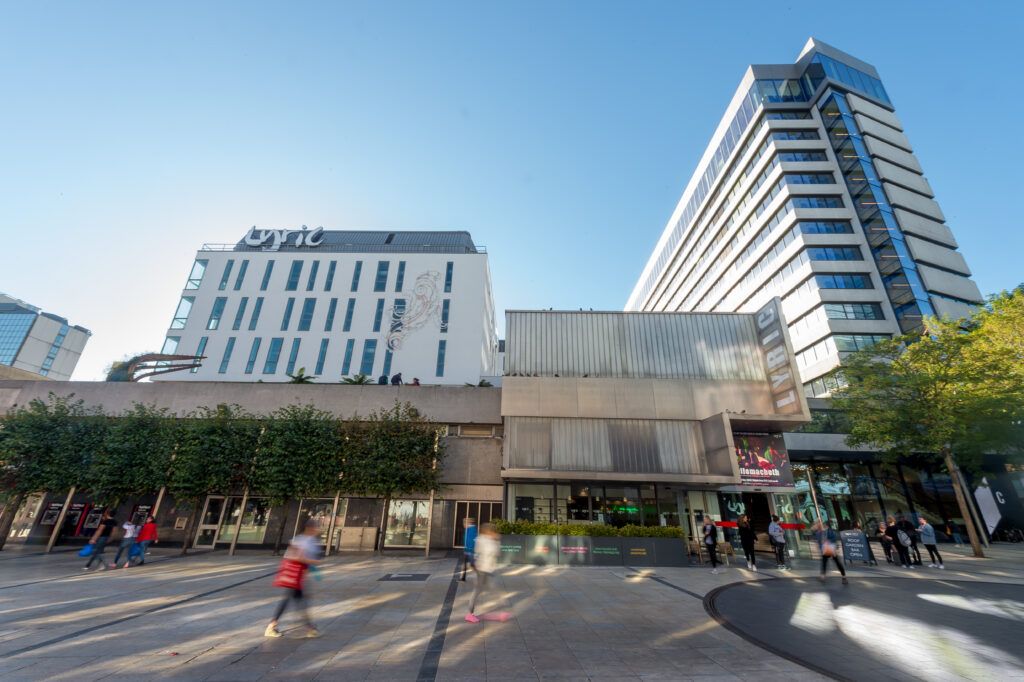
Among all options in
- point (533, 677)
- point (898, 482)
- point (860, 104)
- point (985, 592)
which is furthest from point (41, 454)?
point (860, 104)

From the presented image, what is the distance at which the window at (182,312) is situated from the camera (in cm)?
4053

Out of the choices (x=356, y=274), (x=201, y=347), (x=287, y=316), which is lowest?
(x=201, y=347)

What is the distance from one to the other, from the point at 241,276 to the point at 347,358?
53.2 ft

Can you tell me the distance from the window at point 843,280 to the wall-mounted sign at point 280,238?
176 ft

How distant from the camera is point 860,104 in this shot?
154ft

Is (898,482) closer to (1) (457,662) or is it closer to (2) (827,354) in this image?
(2) (827,354)

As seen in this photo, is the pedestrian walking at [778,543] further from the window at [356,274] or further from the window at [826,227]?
the window at [356,274]

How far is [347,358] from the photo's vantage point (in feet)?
129

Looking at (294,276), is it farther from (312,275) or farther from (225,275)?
(225,275)

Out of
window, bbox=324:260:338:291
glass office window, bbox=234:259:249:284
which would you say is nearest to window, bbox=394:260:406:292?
window, bbox=324:260:338:291

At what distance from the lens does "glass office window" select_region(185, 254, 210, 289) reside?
42541 millimetres

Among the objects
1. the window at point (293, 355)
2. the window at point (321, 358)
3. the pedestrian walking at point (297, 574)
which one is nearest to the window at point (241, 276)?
the window at point (293, 355)

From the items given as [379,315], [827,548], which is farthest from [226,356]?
[827,548]

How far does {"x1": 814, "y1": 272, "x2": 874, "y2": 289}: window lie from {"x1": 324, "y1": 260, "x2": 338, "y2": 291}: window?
162 feet
